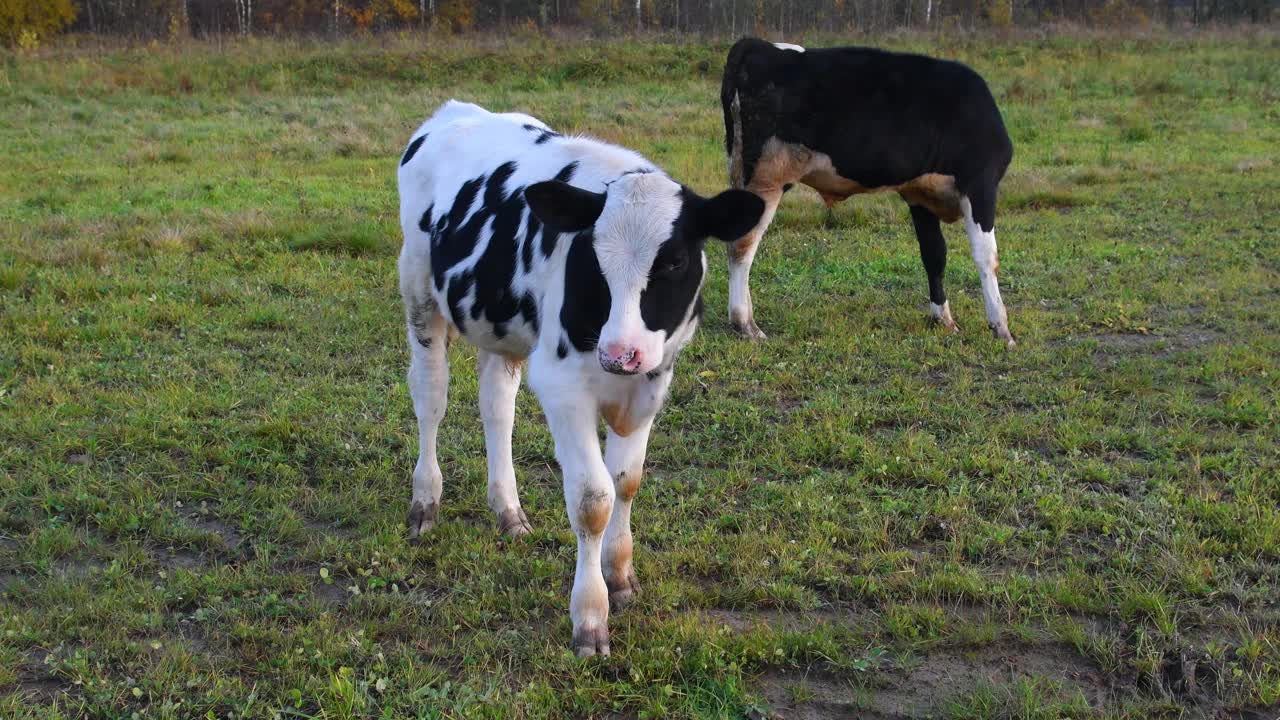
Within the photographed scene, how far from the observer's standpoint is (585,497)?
390 cm

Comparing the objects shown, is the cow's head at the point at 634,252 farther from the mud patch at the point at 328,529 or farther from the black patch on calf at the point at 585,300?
the mud patch at the point at 328,529

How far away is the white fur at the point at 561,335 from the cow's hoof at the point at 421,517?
35mm

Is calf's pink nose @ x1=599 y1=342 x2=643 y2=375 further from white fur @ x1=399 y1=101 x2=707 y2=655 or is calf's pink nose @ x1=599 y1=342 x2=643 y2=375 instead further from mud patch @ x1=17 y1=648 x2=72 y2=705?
mud patch @ x1=17 y1=648 x2=72 y2=705

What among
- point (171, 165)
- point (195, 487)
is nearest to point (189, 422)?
point (195, 487)

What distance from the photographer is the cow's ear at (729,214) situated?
371 centimetres

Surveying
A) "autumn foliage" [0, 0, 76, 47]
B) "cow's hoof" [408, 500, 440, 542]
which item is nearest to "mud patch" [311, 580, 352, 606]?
"cow's hoof" [408, 500, 440, 542]

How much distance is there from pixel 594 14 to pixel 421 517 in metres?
37.9

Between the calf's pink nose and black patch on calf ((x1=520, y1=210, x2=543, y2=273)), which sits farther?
black patch on calf ((x1=520, y1=210, x2=543, y2=273))

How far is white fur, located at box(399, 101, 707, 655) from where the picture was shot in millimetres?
3639

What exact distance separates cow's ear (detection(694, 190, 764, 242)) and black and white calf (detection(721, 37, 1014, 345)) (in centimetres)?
429

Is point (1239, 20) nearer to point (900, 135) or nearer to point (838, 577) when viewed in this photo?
point (900, 135)

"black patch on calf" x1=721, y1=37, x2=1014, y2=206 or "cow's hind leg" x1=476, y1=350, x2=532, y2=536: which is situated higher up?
"black patch on calf" x1=721, y1=37, x2=1014, y2=206

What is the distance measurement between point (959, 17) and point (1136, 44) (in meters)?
9.75

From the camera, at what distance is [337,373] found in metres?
7.04
